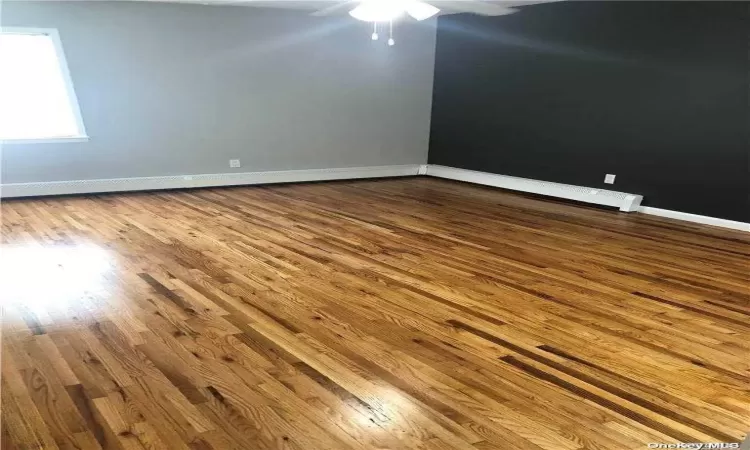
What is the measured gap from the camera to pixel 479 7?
662cm

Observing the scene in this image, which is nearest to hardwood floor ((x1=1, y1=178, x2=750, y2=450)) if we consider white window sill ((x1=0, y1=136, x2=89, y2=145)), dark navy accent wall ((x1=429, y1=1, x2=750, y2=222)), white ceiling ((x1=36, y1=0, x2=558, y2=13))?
dark navy accent wall ((x1=429, y1=1, x2=750, y2=222))

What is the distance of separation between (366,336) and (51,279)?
2.14m

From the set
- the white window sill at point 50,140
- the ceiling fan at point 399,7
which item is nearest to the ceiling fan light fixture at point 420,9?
the ceiling fan at point 399,7

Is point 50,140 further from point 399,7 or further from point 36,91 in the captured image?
point 399,7

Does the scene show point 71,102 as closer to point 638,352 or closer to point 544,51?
point 544,51

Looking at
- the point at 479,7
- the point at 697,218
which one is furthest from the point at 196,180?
the point at 697,218

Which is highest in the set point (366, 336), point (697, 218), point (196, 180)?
point (366, 336)

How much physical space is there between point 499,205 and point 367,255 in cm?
275

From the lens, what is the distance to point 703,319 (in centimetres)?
322

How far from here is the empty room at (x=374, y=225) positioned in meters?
2.22

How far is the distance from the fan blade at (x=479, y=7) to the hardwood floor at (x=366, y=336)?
241 centimetres

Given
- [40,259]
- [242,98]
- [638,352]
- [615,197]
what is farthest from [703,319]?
[242,98]

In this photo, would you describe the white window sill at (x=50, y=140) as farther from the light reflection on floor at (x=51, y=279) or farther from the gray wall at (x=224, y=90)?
the light reflection on floor at (x=51, y=279)

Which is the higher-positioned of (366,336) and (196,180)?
(366,336)
